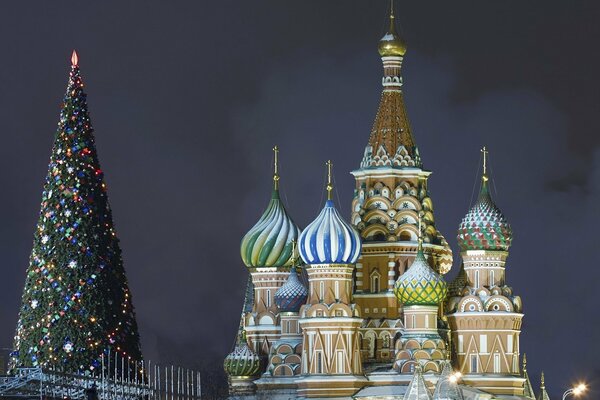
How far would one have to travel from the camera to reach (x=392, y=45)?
245 feet

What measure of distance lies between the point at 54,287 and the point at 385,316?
13934 millimetres

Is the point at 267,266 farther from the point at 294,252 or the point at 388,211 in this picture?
the point at 388,211

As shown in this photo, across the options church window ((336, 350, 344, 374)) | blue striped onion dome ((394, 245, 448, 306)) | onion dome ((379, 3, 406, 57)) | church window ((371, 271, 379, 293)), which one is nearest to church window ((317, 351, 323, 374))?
church window ((336, 350, 344, 374))

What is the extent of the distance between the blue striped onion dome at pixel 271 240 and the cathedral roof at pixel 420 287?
17.3ft

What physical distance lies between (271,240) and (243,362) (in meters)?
3.61

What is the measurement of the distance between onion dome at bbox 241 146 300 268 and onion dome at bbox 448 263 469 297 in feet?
15.7

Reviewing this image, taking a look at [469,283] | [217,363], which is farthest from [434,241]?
[217,363]

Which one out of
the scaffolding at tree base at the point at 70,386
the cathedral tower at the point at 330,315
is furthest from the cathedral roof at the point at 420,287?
the scaffolding at tree base at the point at 70,386

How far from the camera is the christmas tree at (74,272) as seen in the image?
61875 mm

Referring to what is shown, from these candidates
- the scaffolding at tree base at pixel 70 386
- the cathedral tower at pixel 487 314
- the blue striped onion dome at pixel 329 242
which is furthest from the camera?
the cathedral tower at pixel 487 314

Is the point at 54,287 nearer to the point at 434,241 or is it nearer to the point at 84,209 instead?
the point at 84,209

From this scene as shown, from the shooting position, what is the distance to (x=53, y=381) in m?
58.9

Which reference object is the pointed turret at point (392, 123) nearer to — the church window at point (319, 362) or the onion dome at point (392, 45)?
the onion dome at point (392, 45)

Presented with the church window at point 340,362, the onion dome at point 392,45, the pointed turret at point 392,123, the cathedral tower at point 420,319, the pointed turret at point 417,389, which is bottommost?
the pointed turret at point 417,389
